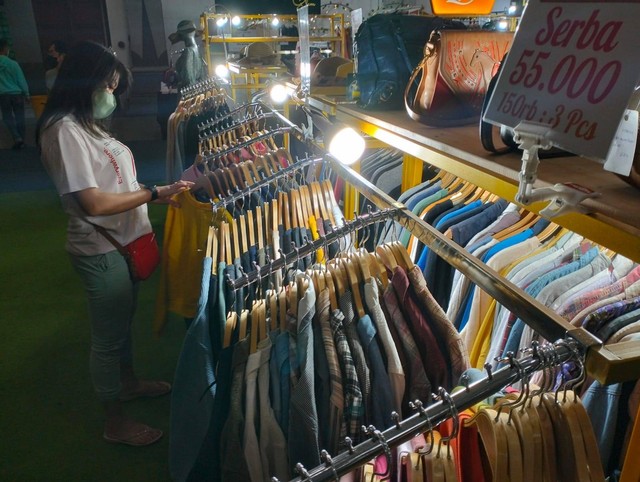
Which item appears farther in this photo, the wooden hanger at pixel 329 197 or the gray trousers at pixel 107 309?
the gray trousers at pixel 107 309

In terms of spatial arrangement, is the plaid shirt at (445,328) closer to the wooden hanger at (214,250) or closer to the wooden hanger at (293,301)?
→ the wooden hanger at (293,301)

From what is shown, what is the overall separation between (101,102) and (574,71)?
1751mm

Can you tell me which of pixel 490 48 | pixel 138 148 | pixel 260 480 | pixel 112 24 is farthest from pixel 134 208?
pixel 112 24

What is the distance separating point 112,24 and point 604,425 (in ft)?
39.4

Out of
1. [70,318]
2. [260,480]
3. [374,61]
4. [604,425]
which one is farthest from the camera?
[70,318]

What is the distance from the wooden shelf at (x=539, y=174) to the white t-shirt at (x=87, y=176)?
3.60ft

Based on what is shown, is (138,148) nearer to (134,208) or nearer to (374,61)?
(134,208)

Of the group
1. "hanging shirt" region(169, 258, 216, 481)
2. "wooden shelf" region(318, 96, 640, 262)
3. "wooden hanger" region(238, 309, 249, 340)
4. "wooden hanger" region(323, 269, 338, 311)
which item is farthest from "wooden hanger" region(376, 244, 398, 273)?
"hanging shirt" region(169, 258, 216, 481)

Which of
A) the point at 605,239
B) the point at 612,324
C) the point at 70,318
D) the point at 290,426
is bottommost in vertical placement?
the point at 70,318

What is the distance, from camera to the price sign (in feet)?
1.99

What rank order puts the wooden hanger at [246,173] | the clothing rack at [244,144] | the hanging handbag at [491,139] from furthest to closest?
the clothing rack at [244,144]
the wooden hanger at [246,173]
the hanging handbag at [491,139]

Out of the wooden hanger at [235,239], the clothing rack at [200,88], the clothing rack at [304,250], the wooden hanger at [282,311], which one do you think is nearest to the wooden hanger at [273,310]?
the wooden hanger at [282,311]

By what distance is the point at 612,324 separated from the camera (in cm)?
91

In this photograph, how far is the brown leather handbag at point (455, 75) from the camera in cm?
118
